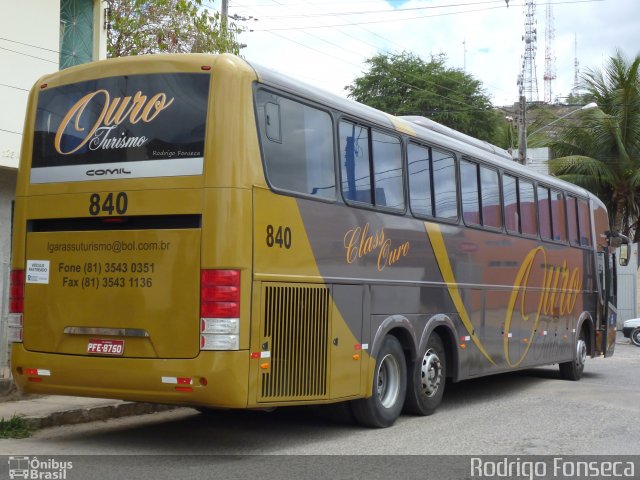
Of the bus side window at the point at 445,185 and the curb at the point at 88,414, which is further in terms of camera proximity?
the bus side window at the point at 445,185

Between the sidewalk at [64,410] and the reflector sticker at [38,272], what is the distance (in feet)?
5.27

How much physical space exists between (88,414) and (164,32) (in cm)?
1283

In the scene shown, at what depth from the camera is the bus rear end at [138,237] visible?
7.88 meters

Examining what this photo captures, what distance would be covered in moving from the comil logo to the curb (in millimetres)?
1604

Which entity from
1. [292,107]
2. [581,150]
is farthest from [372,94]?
[292,107]

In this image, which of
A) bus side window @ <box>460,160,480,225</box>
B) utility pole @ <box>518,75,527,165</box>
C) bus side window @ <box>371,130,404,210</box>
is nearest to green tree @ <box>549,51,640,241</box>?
utility pole @ <box>518,75,527,165</box>

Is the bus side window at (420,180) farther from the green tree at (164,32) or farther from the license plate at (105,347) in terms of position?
the green tree at (164,32)

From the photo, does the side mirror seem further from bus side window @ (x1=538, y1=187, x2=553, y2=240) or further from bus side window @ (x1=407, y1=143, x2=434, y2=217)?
bus side window @ (x1=407, y1=143, x2=434, y2=217)

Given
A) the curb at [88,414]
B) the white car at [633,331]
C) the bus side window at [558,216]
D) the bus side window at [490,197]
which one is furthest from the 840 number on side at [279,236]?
the white car at [633,331]

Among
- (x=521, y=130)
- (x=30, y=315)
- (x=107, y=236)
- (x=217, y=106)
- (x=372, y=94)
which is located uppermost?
(x=372, y=94)

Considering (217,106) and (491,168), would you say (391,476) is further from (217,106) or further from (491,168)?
(491,168)

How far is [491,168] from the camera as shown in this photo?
1344 cm

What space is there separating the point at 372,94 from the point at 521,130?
19.0 meters

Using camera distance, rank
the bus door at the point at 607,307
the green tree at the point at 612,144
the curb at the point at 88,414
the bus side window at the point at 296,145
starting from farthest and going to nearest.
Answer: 1. the green tree at the point at 612,144
2. the bus door at the point at 607,307
3. the curb at the point at 88,414
4. the bus side window at the point at 296,145
